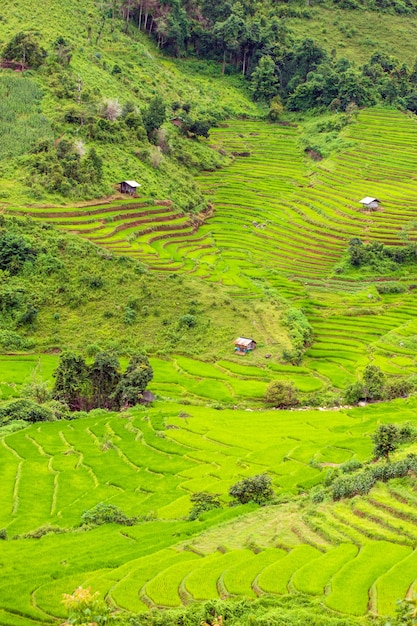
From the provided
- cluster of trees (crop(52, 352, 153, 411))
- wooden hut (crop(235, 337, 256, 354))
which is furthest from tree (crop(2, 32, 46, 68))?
cluster of trees (crop(52, 352, 153, 411))

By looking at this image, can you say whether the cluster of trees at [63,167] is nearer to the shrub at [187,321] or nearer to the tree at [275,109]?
the shrub at [187,321]

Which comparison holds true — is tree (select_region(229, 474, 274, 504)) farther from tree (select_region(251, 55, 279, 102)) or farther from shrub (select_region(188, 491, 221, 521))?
tree (select_region(251, 55, 279, 102))

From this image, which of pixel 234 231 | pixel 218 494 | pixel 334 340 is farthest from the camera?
pixel 234 231

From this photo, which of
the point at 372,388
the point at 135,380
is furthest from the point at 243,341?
the point at 135,380

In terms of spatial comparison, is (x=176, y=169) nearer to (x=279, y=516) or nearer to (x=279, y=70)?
(x=279, y=70)

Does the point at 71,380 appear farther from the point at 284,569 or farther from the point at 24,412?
the point at 284,569

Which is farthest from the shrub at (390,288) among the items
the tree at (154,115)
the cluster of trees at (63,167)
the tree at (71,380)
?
the tree at (71,380)

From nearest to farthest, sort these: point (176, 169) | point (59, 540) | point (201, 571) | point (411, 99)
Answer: point (201, 571) → point (59, 540) → point (176, 169) → point (411, 99)

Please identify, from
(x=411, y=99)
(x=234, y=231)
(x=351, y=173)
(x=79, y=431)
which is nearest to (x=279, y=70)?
(x=411, y=99)
